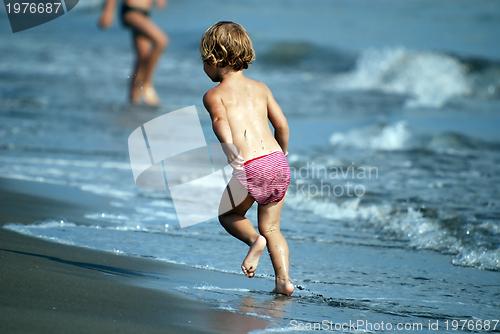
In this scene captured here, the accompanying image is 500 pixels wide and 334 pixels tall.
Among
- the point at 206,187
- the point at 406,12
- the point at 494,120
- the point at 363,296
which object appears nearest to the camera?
the point at 363,296

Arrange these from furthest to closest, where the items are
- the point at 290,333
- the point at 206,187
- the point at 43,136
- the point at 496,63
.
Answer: the point at 496,63 < the point at 43,136 < the point at 206,187 < the point at 290,333

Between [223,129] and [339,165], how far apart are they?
3381mm

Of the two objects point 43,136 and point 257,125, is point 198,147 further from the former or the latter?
point 257,125

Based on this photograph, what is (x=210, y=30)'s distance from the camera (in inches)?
110

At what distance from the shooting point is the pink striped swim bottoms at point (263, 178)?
2721 mm

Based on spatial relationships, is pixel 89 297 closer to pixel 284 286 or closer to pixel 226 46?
pixel 284 286

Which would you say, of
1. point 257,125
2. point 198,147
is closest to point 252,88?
point 257,125

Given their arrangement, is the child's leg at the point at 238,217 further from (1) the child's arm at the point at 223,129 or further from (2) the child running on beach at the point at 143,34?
(2) the child running on beach at the point at 143,34

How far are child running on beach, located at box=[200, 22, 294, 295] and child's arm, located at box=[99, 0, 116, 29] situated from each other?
4.70 meters

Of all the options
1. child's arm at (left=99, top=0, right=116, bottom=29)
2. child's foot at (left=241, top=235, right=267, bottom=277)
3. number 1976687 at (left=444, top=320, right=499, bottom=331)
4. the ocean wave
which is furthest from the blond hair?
child's arm at (left=99, top=0, right=116, bottom=29)

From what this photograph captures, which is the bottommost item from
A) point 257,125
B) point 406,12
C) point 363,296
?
point 363,296

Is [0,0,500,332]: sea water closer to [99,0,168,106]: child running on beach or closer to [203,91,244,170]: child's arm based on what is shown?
[203,91,244,170]: child's arm

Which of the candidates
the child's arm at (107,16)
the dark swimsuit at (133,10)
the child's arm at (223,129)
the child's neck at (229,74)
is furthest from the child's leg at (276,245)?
the dark swimsuit at (133,10)

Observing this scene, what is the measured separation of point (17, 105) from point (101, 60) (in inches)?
308
